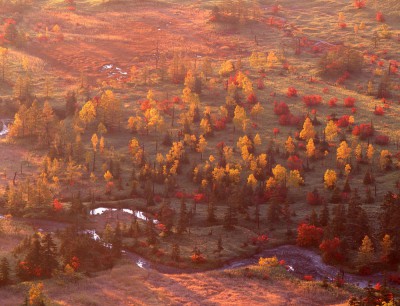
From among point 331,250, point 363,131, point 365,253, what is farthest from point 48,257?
point 363,131

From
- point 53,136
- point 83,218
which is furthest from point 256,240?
point 53,136

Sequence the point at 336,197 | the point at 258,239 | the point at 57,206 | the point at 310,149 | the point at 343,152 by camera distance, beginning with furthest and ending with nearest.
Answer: the point at 310,149 < the point at 343,152 < the point at 336,197 < the point at 57,206 < the point at 258,239

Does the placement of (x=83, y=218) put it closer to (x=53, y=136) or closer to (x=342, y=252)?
(x=53, y=136)

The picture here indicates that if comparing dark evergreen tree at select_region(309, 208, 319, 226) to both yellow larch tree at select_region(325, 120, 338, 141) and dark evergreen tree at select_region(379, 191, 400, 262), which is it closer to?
dark evergreen tree at select_region(379, 191, 400, 262)

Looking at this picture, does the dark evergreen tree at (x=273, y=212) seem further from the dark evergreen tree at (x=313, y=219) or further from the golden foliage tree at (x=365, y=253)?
the golden foliage tree at (x=365, y=253)

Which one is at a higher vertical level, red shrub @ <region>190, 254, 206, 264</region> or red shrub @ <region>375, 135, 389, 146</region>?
red shrub @ <region>375, 135, 389, 146</region>

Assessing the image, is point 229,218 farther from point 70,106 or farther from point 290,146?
point 70,106

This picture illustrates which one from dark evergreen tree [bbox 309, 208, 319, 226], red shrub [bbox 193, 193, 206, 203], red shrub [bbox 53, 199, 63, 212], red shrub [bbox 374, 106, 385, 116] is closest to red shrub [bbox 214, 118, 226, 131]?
red shrub [bbox 193, 193, 206, 203]
